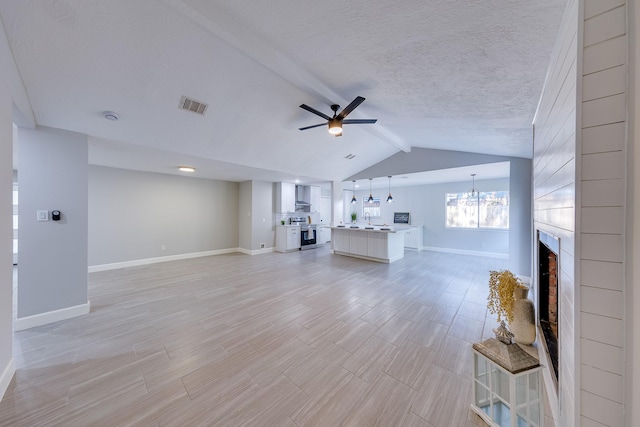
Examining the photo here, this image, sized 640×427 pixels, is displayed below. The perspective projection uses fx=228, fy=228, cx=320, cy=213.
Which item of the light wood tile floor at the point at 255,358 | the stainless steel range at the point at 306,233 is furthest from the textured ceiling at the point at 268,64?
the stainless steel range at the point at 306,233

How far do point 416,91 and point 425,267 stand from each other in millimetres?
4170

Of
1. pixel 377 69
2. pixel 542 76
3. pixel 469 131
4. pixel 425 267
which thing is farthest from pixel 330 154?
pixel 542 76

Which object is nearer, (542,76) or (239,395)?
(239,395)

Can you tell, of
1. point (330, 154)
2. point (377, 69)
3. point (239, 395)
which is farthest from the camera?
point (330, 154)

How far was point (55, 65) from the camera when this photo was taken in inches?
81.3

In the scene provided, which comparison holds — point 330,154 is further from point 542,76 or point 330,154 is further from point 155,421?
A: point 155,421

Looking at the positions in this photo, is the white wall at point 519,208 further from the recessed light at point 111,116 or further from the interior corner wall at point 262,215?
the recessed light at point 111,116

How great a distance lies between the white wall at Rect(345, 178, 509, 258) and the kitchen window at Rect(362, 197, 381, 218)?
198 mm

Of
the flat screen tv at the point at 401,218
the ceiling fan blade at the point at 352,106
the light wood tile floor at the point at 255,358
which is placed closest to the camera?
the light wood tile floor at the point at 255,358

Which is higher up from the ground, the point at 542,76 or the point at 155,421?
the point at 542,76

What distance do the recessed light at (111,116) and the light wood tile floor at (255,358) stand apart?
2.48 meters

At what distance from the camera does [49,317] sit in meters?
2.76

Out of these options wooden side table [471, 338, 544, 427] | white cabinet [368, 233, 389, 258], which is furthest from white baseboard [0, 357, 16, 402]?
white cabinet [368, 233, 389, 258]

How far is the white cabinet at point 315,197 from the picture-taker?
8547 millimetres
